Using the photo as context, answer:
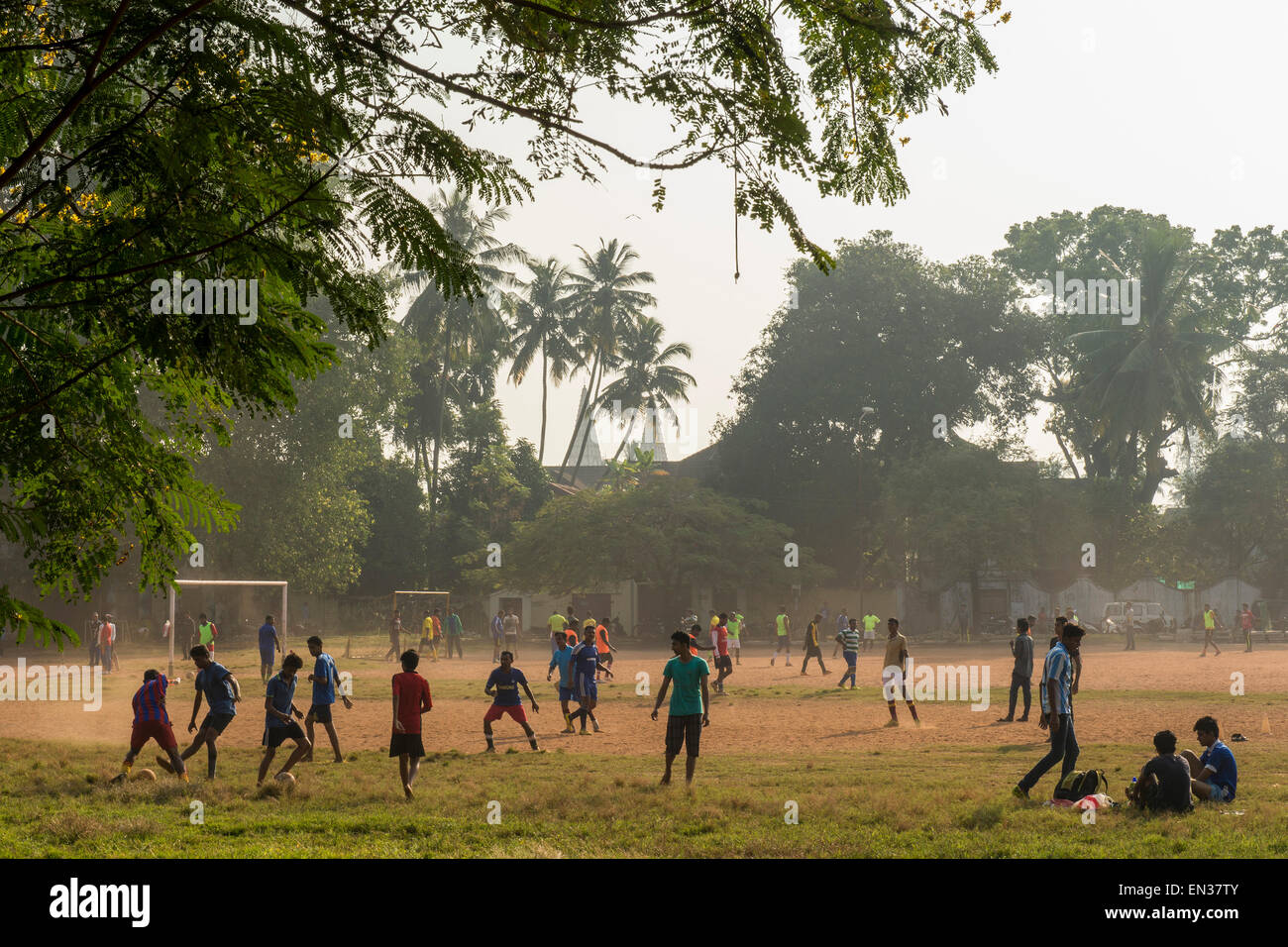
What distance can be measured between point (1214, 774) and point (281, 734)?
8.79 meters

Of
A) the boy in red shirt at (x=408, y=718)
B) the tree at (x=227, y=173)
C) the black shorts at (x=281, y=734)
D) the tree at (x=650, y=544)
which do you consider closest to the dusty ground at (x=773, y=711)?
the black shorts at (x=281, y=734)

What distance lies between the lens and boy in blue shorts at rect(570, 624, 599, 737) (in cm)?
1684

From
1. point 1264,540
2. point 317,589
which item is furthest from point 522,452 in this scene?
point 1264,540

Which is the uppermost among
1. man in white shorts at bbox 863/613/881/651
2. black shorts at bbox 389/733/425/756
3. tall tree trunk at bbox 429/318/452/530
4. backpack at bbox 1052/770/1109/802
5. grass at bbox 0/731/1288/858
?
tall tree trunk at bbox 429/318/452/530

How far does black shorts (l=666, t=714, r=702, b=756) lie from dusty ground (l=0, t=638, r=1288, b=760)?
10.7 feet

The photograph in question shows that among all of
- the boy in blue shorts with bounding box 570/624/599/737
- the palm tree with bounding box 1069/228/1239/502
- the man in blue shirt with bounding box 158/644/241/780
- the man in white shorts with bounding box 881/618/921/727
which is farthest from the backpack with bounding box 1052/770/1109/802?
the palm tree with bounding box 1069/228/1239/502

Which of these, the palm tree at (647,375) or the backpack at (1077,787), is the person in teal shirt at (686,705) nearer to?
the backpack at (1077,787)

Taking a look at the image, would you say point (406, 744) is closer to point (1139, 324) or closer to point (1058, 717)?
point (1058, 717)

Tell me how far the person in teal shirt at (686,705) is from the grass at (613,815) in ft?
1.30

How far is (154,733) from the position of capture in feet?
38.9

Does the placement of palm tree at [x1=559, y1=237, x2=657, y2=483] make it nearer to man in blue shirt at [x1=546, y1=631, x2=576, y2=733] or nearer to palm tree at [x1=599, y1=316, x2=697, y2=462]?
palm tree at [x1=599, y1=316, x2=697, y2=462]

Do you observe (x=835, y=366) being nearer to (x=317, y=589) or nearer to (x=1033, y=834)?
(x=317, y=589)

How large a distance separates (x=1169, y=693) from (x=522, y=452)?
39138 millimetres

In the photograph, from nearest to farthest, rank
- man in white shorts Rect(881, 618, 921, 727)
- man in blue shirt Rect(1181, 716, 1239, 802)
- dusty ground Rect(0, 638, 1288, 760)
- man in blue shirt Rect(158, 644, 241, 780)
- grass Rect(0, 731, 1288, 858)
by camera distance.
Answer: grass Rect(0, 731, 1288, 858) < man in blue shirt Rect(1181, 716, 1239, 802) < man in blue shirt Rect(158, 644, 241, 780) < dusty ground Rect(0, 638, 1288, 760) < man in white shorts Rect(881, 618, 921, 727)
